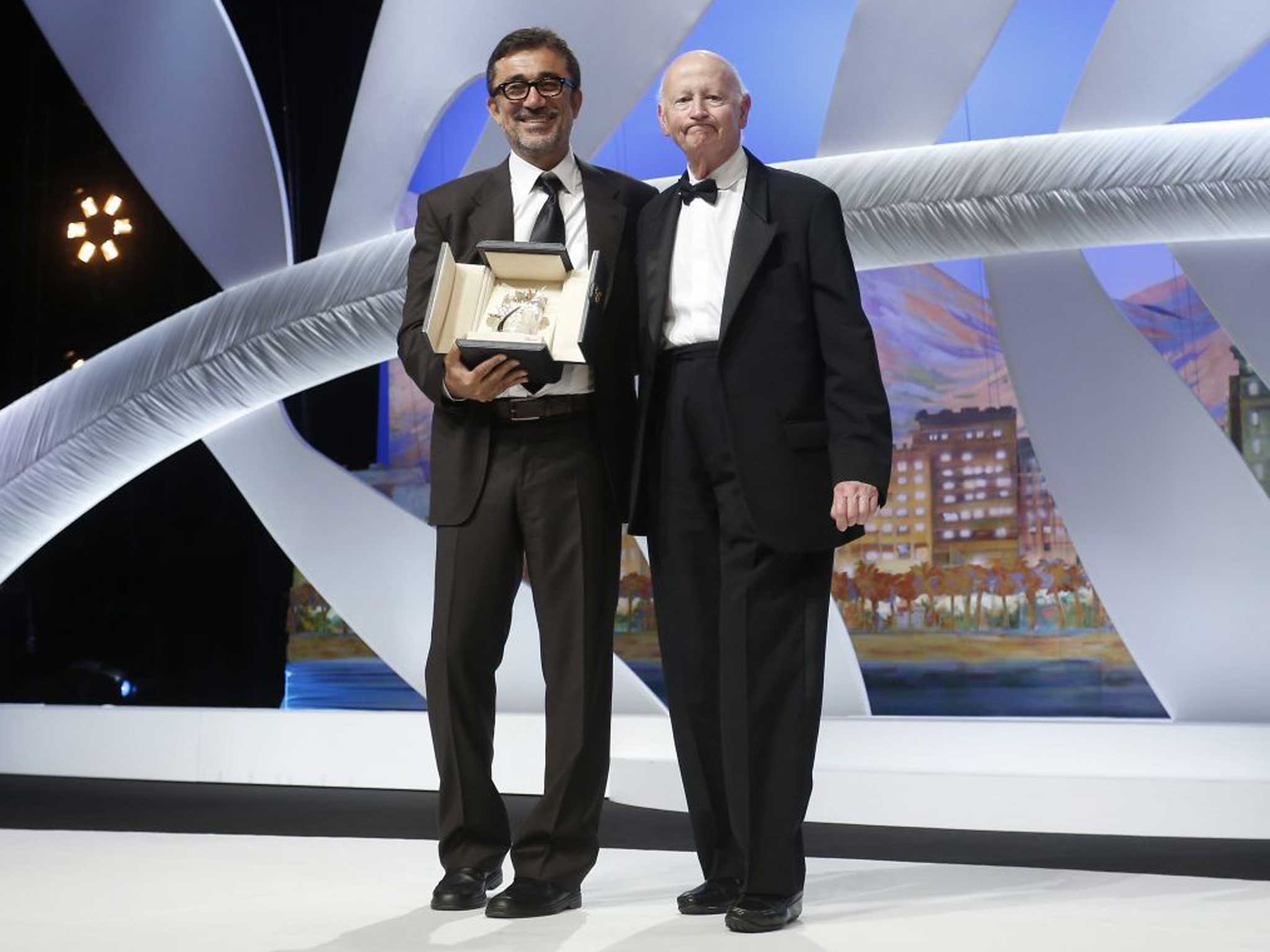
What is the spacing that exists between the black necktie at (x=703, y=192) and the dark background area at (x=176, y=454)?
17.0 ft

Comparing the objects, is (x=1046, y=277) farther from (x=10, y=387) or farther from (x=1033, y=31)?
(x=10, y=387)

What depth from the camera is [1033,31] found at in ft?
22.2

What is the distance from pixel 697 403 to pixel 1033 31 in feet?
17.3

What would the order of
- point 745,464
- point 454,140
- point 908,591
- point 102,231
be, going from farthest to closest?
point 102,231
point 454,140
point 908,591
point 745,464

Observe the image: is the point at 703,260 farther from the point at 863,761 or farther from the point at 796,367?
the point at 863,761

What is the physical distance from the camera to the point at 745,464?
7.23 ft

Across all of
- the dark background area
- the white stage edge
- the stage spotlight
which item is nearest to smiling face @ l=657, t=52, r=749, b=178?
the white stage edge

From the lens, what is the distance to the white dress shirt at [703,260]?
2.27 meters

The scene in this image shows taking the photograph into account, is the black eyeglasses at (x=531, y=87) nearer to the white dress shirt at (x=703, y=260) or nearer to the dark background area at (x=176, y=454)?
the white dress shirt at (x=703, y=260)

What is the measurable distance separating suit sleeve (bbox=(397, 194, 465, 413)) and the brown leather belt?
0.07m

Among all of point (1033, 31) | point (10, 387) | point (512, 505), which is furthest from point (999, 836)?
point (10, 387)

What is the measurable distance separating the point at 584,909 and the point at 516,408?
0.83 m

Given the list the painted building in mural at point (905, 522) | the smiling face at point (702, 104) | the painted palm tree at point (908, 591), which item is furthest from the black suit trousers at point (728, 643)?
the painted palm tree at point (908, 591)

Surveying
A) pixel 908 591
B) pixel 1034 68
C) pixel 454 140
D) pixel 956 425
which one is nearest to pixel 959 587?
pixel 908 591
